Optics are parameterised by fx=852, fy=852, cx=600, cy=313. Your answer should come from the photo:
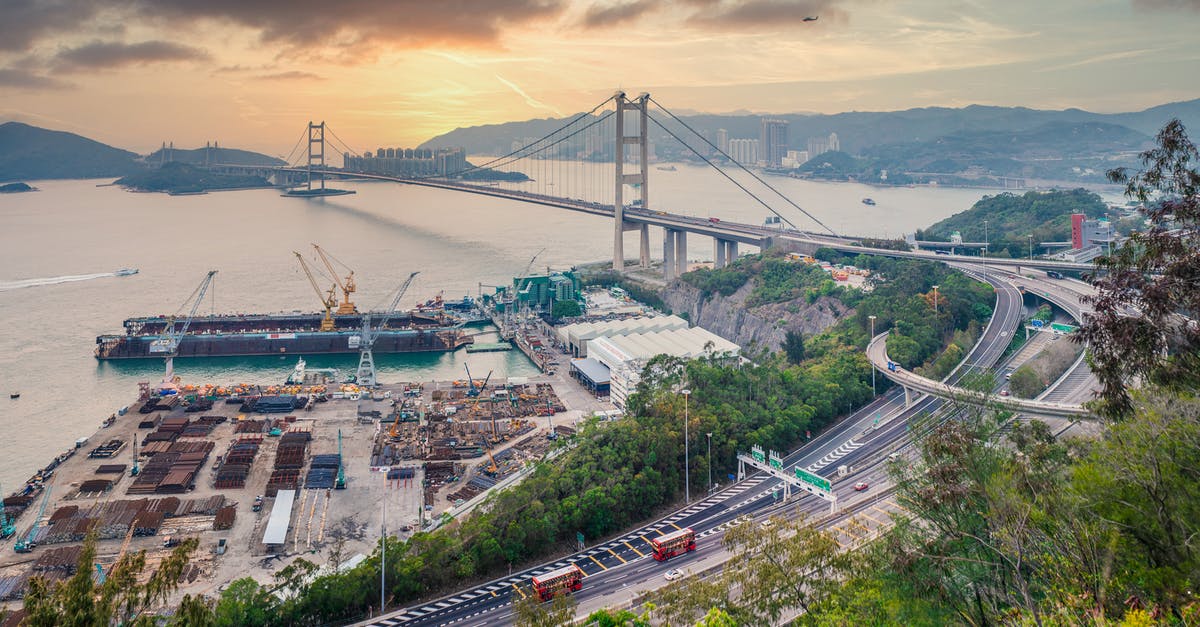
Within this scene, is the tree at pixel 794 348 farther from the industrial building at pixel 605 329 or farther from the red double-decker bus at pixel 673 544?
the red double-decker bus at pixel 673 544

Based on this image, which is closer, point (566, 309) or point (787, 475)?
point (787, 475)

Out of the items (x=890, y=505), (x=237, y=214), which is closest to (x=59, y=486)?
(x=890, y=505)

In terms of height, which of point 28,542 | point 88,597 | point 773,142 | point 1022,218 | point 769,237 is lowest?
point 28,542

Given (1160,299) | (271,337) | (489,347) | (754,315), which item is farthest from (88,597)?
(754,315)

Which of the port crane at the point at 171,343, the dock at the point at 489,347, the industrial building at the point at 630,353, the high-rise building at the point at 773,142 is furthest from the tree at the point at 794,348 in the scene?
the high-rise building at the point at 773,142

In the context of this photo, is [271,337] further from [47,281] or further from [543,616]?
[543,616]
